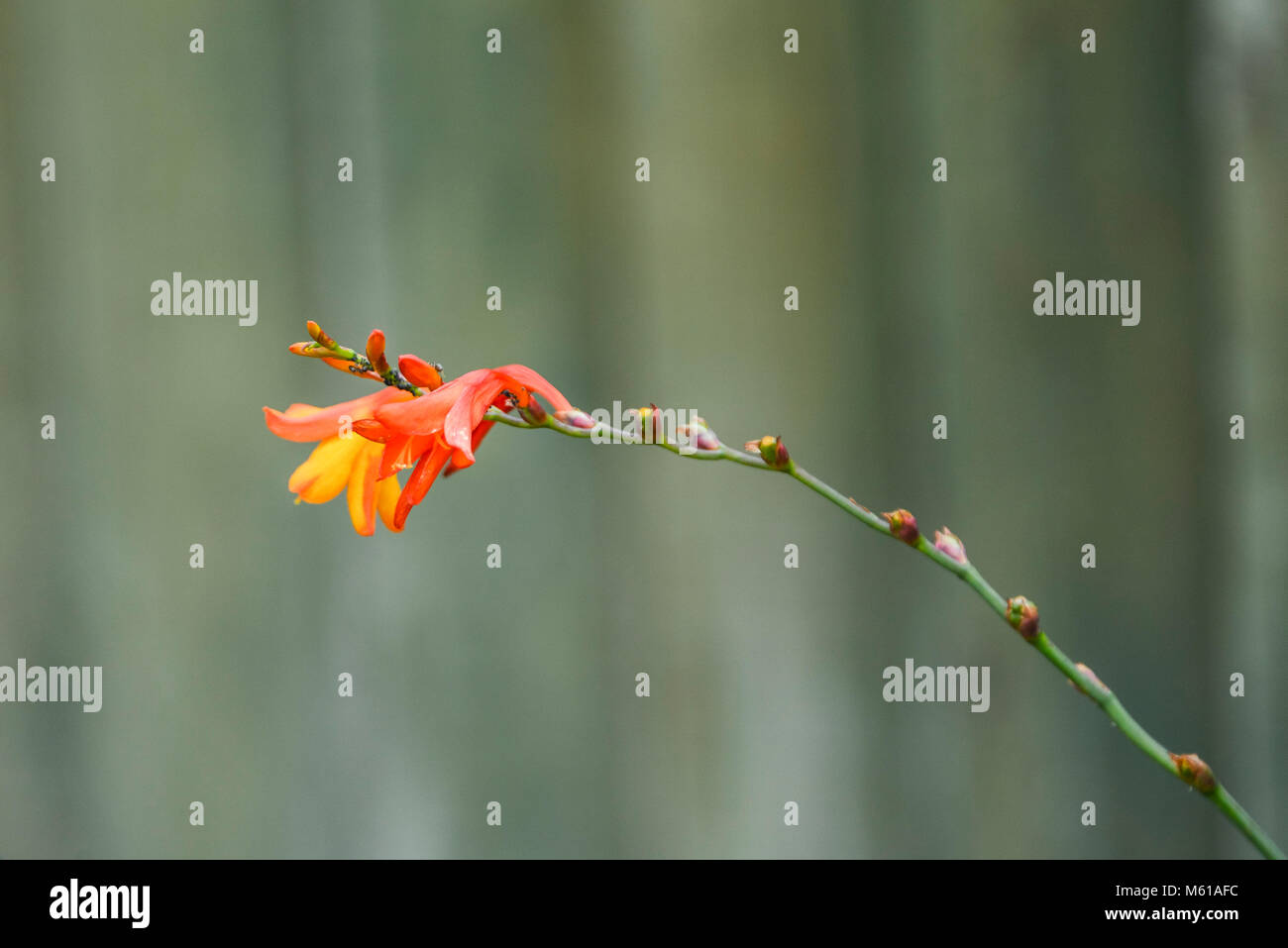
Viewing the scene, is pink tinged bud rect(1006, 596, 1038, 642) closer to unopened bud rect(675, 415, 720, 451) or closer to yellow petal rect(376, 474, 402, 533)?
unopened bud rect(675, 415, 720, 451)

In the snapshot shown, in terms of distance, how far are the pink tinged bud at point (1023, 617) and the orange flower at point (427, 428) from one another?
0.33 metres

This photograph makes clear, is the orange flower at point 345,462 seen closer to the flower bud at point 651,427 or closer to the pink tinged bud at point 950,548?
the flower bud at point 651,427

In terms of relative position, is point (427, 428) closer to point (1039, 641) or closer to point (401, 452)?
point (401, 452)

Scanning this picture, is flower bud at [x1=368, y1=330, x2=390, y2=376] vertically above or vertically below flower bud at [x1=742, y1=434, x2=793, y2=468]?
above

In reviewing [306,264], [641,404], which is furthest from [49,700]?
[641,404]

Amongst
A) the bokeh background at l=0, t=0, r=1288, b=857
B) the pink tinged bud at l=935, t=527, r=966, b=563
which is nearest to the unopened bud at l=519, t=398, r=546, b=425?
the pink tinged bud at l=935, t=527, r=966, b=563

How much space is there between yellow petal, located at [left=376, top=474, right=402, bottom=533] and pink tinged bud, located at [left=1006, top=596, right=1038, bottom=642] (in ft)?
1.26

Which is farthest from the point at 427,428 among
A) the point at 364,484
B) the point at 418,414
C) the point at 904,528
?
the point at 904,528

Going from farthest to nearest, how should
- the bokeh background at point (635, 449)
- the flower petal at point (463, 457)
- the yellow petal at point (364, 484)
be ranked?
1. the bokeh background at point (635, 449)
2. the yellow petal at point (364, 484)
3. the flower petal at point (463, 457)

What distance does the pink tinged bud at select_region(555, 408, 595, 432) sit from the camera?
58cm

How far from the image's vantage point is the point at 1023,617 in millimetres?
540

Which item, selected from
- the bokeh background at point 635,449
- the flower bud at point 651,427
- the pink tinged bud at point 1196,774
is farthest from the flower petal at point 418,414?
the bokeh background at point 635,449

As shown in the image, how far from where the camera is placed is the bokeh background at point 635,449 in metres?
1.41

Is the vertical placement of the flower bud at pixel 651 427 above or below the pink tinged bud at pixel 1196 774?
above
